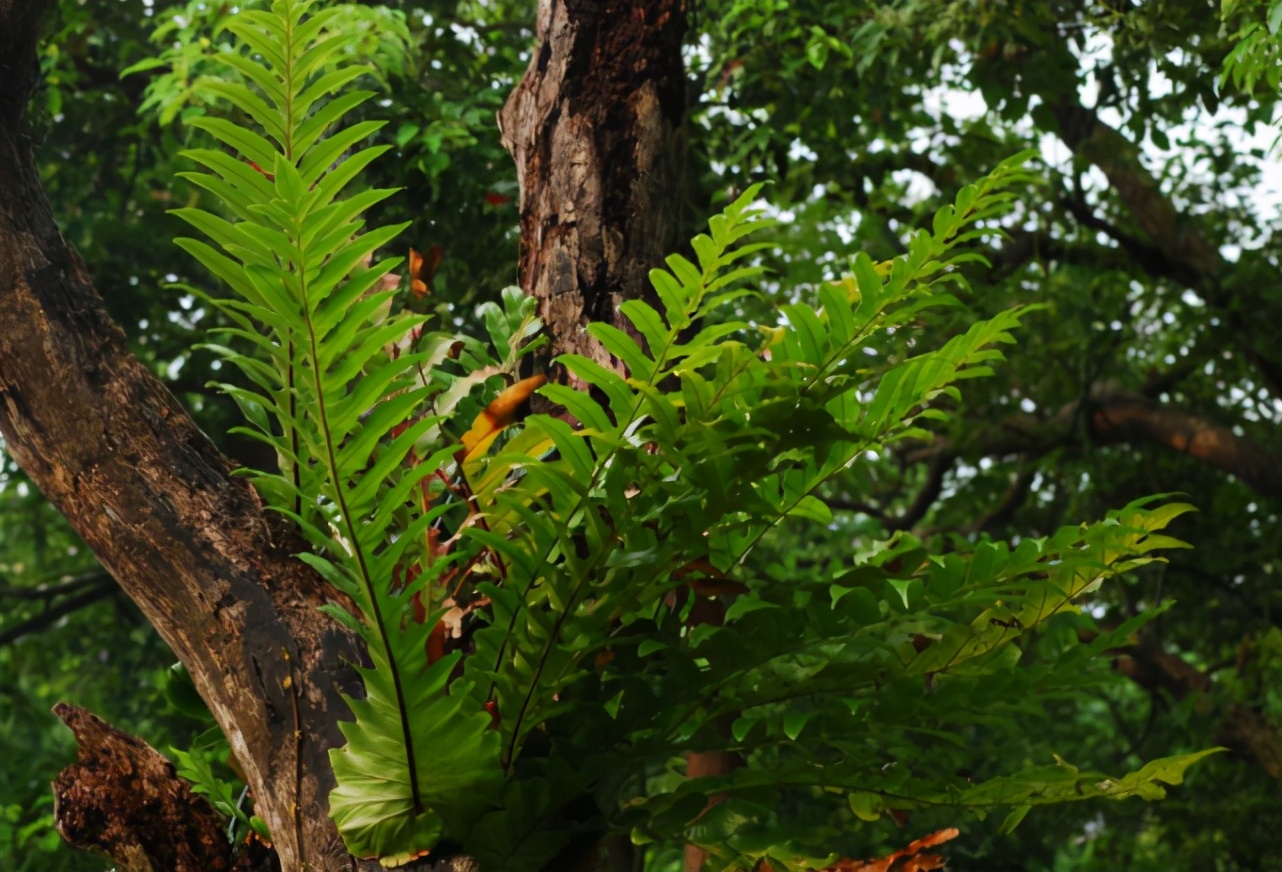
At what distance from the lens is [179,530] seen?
1065 mm

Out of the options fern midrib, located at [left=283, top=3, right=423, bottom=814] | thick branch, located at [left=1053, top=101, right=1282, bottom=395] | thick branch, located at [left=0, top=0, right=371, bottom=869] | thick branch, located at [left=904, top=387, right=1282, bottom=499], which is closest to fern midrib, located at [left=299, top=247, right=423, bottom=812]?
fern midrib, located at [left=283, top=3, right=423, bottom=814]

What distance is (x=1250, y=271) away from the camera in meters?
4.30

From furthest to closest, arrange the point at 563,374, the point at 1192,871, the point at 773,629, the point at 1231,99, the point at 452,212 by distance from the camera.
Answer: the point at 1192,871 → the point at 1231,99 → the point at 452,212 → the point at 563,374 → the point at 773,629

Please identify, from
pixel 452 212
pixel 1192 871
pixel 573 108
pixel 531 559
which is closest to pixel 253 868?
pixel 531 559

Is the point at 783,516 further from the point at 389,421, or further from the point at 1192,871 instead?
the point at 1192,871

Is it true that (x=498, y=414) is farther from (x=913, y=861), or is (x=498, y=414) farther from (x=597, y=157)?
(x=913, y=861)

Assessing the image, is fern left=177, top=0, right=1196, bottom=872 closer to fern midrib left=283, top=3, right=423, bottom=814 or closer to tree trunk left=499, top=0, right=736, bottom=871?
fern midrib left=283, top=3, right=423, bottom=814

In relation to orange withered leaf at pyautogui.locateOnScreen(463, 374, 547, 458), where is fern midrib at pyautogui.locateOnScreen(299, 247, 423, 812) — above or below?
below

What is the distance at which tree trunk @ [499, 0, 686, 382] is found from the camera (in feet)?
4.06

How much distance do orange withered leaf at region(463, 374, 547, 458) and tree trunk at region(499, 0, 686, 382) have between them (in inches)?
6.3

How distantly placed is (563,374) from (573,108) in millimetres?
281

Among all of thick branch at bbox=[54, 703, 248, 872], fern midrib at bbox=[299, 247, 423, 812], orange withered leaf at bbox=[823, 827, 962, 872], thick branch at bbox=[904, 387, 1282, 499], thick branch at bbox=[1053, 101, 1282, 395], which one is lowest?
orange withered leaf at bbox=[823, 827, 962, 872]

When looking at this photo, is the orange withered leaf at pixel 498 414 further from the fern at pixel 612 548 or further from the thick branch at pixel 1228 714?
the thick branch at pixel 1228 714

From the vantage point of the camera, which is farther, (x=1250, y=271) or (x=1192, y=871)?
(x=1192, y=871)
